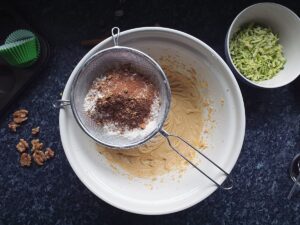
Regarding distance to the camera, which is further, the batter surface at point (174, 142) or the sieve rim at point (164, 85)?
the batter surface at point (174, 142)

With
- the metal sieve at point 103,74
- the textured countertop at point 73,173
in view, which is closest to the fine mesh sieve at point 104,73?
the metal sieve at point 103,74

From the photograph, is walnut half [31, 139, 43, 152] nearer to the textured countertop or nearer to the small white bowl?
the textured countertop

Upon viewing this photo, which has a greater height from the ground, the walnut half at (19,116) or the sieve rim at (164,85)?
the sieve rim at (164,85)

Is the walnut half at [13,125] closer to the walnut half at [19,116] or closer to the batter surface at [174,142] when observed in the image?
the walnut half at [19,116]

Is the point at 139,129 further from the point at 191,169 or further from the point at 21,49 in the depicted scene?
the point at 21,49

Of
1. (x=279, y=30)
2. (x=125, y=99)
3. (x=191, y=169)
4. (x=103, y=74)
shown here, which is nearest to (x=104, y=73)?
(x=103, y=74)

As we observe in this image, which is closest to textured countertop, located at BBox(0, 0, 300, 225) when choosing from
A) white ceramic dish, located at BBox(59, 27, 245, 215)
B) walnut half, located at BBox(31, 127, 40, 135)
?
walnut half, located at BBox(31, 127, 40, 135)
